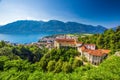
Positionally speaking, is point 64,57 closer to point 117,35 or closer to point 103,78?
point 117,35

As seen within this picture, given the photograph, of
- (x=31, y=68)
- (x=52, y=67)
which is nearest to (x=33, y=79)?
(x=31, y=68)

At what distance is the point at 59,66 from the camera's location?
48.3 m

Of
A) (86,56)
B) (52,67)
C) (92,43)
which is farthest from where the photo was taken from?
(92,43)

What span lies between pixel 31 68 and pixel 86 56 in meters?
41.2

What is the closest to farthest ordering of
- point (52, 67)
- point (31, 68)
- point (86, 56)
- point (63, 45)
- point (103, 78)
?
point (103, 78), point (31, 68), point (52, 67), point (86, 56), point (63, 45)

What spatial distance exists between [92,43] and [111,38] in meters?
15.4

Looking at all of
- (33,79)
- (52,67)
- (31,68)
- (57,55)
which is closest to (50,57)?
(57,55)

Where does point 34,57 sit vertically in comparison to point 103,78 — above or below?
below

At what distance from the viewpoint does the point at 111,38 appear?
2525 inches

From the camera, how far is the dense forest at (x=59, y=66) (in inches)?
727

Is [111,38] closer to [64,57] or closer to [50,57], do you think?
[64,57]

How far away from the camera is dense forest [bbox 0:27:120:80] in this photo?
727 inches

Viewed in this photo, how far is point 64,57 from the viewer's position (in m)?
60.6

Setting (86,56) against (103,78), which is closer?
(103,78)
